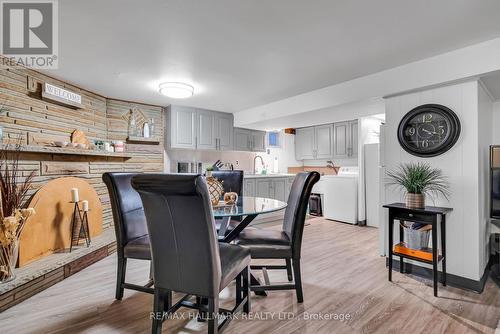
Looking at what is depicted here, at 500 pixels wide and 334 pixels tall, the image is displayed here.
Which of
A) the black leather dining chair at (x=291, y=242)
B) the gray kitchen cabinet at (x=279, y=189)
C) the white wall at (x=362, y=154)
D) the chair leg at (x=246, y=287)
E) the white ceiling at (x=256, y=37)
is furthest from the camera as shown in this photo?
the gray kitchen cabinet at (x=279, y=189)

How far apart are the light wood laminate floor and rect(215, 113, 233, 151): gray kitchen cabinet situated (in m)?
2.70

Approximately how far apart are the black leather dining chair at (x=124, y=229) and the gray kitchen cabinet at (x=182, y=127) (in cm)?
225

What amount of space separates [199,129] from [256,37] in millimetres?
2740

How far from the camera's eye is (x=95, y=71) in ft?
9.48

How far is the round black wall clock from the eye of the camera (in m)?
2.46

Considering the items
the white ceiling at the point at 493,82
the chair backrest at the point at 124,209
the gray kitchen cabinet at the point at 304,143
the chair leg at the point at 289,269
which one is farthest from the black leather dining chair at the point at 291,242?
the gray kitchen cabinet at the point at 304,143

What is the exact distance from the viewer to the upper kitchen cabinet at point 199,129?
4449 mm

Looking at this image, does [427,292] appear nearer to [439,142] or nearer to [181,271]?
[439,142]

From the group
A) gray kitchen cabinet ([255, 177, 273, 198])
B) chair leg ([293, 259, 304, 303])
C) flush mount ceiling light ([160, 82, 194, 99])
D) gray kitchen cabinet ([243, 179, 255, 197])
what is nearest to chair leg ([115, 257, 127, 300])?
chair leg ([293, 259, 304, 303])

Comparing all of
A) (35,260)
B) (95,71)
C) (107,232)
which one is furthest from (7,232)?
(95,71)

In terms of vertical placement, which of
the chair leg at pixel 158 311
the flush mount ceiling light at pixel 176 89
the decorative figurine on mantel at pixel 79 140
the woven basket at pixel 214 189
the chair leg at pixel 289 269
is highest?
the flush mount ceiling light at pixel 176 89

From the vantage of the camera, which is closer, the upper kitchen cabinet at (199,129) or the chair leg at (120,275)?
the chair leg at (120,275)

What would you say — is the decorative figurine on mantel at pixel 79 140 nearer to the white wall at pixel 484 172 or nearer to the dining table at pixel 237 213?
the dining table at pixel 237 213

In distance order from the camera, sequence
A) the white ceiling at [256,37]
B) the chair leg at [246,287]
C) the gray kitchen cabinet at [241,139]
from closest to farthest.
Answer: the white ceiling at [256,37] < the chair leg at [246,287] < the gray kitchen cabinet at [241,139]
